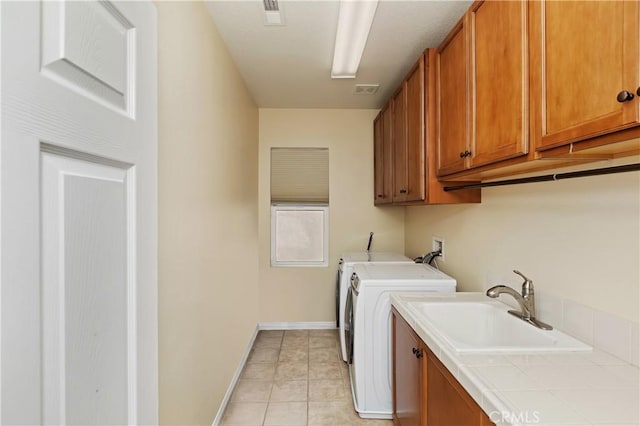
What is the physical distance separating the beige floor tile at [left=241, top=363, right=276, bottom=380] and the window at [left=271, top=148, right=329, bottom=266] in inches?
45.7

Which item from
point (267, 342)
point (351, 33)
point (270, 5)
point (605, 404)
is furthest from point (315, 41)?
point (267, 342)

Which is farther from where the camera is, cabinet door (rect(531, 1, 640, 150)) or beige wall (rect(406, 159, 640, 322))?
beige wall (rect(406, 159, 640, 322))

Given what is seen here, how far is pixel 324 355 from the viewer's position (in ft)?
9.61

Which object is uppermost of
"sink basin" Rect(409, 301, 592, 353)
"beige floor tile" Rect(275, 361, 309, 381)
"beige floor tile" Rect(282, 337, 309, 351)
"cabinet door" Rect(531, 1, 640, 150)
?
"cabinet door" Rect(531, 1, 640, 150)

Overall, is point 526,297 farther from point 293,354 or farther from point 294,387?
point 293,354

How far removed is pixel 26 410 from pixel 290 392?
219 centimetres

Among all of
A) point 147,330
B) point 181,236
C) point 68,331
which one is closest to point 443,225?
point 181,236

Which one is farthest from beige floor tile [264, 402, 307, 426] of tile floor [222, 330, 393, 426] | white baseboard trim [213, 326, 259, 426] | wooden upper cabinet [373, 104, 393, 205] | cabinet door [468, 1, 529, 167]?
cabinet door [468, 1, 529, 167]

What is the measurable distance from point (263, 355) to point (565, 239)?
2625 mm

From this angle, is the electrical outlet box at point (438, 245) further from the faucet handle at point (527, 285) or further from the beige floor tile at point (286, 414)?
the beige floor tile at point (286, 414)

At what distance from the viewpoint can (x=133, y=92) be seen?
770 mm

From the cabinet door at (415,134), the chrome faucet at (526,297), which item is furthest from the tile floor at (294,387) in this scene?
the cabinet door at (415,134)

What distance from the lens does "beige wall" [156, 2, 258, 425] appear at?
50.3 inches

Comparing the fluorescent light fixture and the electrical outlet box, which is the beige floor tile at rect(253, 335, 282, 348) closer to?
the electrical outlet box
